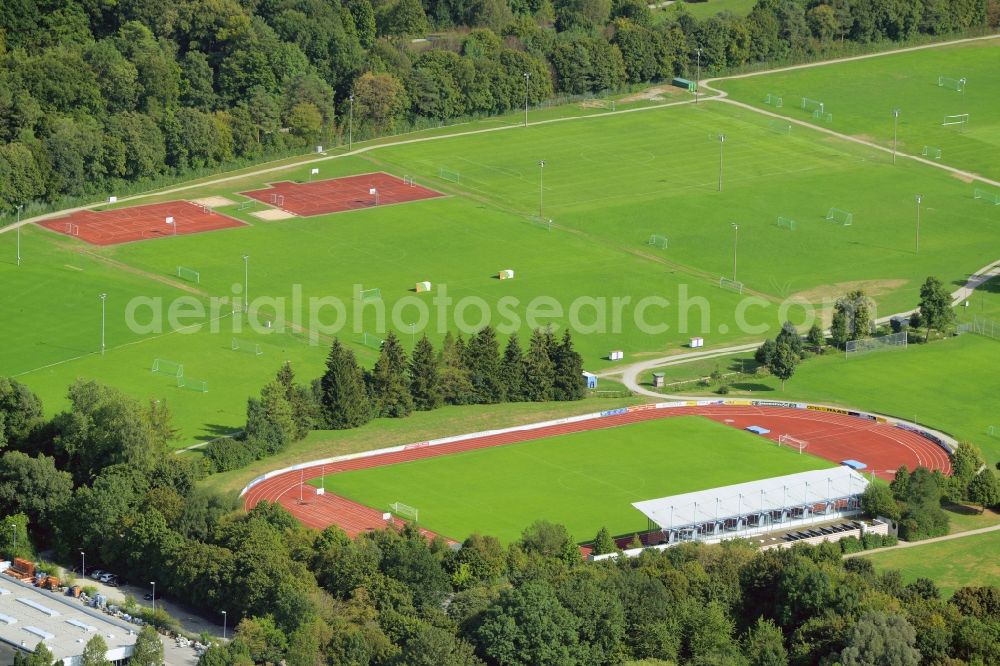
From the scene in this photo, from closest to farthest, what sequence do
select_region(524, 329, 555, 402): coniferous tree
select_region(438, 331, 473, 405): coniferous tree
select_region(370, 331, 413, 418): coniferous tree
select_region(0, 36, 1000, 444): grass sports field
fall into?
select_region(370, 331, 413, 418): coniferous tree → select_region(438, 331, 473, 405): coniferous tree → select_region(524, 329, 555, 402): coniferous tree → select_region(0, 36, 1000, 444): grass sports field

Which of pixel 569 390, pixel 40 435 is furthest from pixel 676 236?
pixel 40 435

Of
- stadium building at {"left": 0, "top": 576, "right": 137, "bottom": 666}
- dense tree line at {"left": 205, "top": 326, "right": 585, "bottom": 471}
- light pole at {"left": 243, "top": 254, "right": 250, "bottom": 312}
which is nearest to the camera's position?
stadium building at {"left": 0, "top": 576, "right": 137, "bottom": 666}

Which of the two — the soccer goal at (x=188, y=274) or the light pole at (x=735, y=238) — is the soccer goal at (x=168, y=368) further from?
the light pole at (x=735, y=238)

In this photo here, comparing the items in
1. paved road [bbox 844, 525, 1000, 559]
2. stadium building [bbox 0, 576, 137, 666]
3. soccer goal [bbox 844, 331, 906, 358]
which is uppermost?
stadium building [bbox 0, 576, 137, 666]

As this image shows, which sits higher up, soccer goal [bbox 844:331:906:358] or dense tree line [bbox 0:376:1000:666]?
dense tree line [bbox 0:376:1000:666]

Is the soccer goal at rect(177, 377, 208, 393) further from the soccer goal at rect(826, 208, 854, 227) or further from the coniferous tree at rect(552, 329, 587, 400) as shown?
the soccer goal at rect(826, 208, 854, 227)

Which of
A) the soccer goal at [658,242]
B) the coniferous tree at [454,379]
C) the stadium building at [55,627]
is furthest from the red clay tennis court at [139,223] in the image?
the stadium building at [55,627]

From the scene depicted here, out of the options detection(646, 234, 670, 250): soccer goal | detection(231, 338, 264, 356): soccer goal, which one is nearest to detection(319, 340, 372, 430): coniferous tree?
detection(231, 338, 264, 356): soccer goal

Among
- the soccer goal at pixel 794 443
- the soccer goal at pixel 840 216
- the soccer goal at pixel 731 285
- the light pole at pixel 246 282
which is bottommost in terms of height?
the soccer goal at pixel 794 443
